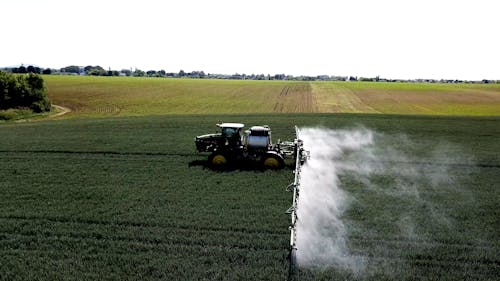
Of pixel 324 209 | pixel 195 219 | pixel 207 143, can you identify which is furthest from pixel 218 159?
pixel 324 209

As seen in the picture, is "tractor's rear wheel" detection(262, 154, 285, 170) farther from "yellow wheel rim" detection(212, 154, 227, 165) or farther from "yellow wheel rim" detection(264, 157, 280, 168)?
"yellow wheel rim" detection(212, 154, 227, 165)

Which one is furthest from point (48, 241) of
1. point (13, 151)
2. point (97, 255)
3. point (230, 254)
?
point (13, 151)

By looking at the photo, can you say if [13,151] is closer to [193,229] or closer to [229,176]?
[229,176]

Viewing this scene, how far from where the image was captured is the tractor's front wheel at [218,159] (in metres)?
18.1

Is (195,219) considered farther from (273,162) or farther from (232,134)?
(232,134)

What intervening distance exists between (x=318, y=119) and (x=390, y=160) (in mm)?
13278

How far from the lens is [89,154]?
20.8 m

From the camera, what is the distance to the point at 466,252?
34.1ft

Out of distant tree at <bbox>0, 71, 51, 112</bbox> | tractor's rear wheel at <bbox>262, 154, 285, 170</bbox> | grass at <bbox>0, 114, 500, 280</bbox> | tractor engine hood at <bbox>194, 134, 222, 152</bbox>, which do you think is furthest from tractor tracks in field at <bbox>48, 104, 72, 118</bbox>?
tractor's rear wheel at <bbox>262, 154, 285, 170</bbox>

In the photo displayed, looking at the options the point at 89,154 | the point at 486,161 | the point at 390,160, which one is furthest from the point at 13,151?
the point at 486,161

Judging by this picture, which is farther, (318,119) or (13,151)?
(318,119)

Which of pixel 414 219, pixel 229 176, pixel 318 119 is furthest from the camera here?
pixel 318 119

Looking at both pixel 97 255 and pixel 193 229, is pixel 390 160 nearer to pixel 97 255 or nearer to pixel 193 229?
pixel 193 229

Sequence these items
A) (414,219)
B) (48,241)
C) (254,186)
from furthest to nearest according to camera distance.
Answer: (254,186), (414,219), (48,241)
